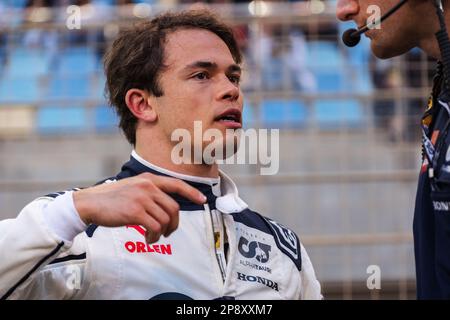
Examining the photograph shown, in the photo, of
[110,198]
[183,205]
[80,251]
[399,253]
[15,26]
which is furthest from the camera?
[15,26]

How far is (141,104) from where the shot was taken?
10.8 ft

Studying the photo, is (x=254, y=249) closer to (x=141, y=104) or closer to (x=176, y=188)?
(x=141, y=104)

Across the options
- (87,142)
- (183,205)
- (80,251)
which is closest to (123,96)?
(183,205)

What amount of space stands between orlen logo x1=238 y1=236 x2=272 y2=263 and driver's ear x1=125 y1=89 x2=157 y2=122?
63 cm

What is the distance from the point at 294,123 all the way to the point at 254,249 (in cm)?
370

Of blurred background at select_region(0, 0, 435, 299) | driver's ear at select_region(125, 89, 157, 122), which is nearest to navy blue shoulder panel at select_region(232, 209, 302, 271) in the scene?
driver's ear at select_region(125, 89, 157, 122)

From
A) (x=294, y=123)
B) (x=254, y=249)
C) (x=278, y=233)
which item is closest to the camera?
(x=254, y=249)

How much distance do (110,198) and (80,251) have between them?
1.84 ft

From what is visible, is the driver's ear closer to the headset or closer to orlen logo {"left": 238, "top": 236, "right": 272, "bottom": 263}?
orlen logo {"left": 238, "top": 236, "right": 272, "bottom": 263}

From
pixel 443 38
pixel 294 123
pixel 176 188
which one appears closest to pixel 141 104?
pixel 176 188

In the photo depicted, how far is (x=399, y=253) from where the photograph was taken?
6371mm

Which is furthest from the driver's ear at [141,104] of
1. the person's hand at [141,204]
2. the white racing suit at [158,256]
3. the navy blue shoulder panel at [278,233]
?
the person's hand at [141,204]

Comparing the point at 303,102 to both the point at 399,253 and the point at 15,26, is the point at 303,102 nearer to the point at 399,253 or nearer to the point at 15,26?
the point at 399,253

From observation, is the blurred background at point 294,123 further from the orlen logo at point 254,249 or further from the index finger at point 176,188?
the index finger at point 176,188
